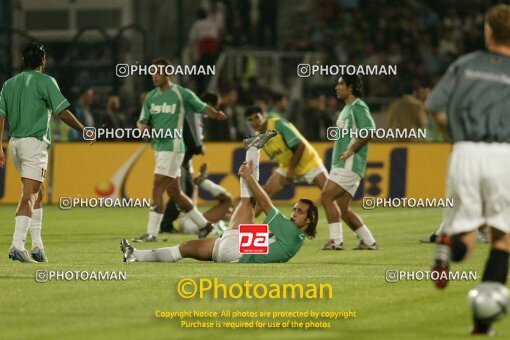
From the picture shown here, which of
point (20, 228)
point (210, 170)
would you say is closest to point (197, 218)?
point (20, 228)

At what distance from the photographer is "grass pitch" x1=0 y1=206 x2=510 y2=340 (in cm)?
980

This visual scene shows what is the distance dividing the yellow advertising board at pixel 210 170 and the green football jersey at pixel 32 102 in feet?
37.2

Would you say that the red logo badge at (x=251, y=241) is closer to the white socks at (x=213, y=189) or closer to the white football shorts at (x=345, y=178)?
the white football shorts at (x=345, y=178)

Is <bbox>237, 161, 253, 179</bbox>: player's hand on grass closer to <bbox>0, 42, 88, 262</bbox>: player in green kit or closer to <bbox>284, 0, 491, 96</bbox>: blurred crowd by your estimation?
<bbox>0, 42, 88, 262</bbox>: player in green kit

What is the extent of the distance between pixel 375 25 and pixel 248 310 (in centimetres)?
2272

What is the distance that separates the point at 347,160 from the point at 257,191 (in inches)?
113

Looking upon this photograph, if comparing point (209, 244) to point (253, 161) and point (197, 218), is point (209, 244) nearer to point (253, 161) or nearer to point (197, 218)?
point (253, 161)

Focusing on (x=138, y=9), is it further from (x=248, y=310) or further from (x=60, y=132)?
(x=248, y=310)

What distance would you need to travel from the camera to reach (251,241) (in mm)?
14234

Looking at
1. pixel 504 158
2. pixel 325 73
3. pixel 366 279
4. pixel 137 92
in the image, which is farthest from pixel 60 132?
pixel 504 158

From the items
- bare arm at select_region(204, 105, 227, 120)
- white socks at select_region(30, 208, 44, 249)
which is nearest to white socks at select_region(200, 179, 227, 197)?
bare arm at select_region(204, 105, 227, 120)

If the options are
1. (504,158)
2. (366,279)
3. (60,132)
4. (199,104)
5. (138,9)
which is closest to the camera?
(504,158)

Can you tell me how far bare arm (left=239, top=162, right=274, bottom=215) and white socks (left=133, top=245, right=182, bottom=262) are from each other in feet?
3.50

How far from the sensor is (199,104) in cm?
1842
